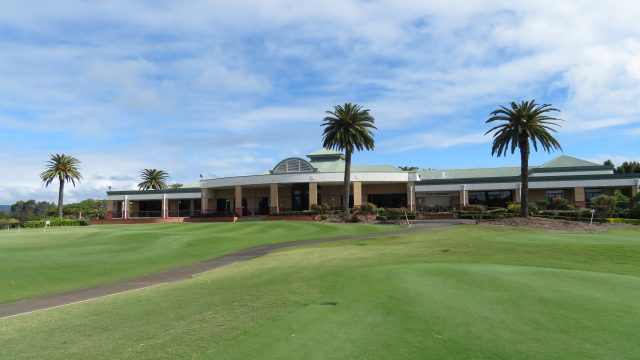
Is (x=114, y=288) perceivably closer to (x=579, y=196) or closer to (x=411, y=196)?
(x=411, y=196)

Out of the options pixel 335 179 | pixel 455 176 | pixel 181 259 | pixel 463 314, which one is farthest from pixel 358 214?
pixel 463 314

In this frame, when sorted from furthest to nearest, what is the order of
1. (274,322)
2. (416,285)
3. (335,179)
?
(335,179), (416,285), (274,322)

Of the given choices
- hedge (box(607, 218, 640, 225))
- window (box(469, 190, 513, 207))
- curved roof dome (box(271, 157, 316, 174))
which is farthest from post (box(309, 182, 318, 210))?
hedge (box(607, 218, 640, 225))

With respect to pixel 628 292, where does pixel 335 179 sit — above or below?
above

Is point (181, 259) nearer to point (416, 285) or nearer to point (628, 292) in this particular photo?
point (416, 285)

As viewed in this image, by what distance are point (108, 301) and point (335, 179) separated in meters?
56.0

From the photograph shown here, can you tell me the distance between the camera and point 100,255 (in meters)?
24.5

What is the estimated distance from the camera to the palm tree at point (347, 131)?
2320 inches

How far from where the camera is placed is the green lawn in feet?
21.4

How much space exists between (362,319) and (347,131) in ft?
169

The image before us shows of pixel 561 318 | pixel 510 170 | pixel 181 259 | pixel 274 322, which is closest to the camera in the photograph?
pixel 561 318

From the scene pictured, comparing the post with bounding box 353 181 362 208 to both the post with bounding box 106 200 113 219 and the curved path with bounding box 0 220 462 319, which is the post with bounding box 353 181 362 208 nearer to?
the curved path with bounding box 0 220 462 319

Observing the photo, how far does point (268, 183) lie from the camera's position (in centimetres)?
6912

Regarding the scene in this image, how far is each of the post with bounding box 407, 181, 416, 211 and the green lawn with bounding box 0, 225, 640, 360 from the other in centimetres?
5428
